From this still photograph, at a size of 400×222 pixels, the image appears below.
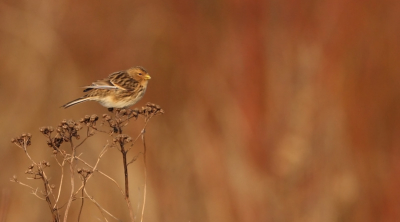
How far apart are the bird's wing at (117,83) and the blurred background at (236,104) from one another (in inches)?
91.2

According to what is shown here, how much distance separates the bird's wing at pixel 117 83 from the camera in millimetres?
4402

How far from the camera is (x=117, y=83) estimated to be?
4.51 meters

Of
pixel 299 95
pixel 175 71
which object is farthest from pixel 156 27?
pixel 299 95

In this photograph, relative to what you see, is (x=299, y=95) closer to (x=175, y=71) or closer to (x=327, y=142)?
(x=327, y=142)

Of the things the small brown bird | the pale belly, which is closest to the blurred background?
the small brown bird

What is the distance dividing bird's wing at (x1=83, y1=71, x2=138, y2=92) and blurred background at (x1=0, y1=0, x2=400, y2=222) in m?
2.32

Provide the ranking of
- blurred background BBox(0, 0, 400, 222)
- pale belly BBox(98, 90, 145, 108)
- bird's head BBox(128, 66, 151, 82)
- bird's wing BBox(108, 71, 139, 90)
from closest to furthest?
pale belly BBox(98, 90, 145, 108) < bird's wing BBox(108, 71, 139, 90) < bird's head BBox(128, 66, 151, 82) < blurred background BBox(0, 0, 400, 222)

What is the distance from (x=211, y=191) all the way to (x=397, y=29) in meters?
3.09

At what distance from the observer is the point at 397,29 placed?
24.1 ft

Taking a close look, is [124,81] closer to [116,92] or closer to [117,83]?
[117,83]

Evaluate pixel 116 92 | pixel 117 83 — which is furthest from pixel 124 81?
pixel 116 92

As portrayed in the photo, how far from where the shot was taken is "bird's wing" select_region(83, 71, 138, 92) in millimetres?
4402

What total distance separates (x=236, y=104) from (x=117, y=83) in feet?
10.3

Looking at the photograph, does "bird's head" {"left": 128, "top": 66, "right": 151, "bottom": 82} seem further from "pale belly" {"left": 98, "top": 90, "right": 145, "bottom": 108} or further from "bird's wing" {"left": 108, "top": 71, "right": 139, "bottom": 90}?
"pale belly" {"left": 98, "top": 90, "right": 145, "bottom": 108}
